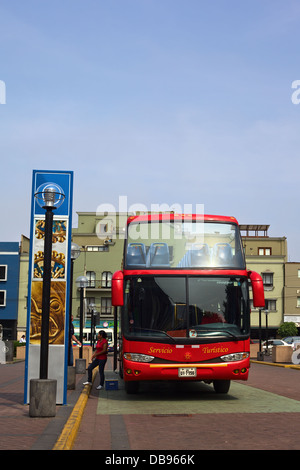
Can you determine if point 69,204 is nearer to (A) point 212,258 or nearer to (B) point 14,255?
(A) point 212,258

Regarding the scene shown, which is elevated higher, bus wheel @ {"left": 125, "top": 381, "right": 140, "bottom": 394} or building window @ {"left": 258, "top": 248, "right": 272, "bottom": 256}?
building window @ {"left": 258, "top": 248, "right": 272, "bottom": 256}

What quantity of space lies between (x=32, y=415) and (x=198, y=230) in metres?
6.29

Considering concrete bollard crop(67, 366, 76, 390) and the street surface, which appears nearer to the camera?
the street surface

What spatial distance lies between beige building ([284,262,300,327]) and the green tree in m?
2.51

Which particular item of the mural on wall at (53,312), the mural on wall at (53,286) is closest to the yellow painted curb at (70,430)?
the mural on wall at (53,312)

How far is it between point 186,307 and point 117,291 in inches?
62.4

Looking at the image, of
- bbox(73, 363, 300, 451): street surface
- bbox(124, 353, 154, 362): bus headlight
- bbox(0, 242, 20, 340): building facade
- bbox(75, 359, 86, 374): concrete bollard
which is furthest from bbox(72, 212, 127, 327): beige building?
bbox(124, 353, 154, 362): bus headlight

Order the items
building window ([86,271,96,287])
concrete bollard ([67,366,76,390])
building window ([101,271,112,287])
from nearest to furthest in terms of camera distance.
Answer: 1. concrete bollard ([67,366,76,390])
2. building window ([101,271,112,287])
3. building window ([86,271,96,287])

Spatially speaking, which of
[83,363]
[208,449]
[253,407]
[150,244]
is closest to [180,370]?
[253,407]

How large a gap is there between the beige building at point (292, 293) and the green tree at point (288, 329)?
2.51m

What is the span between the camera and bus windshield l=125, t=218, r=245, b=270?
1442 cm

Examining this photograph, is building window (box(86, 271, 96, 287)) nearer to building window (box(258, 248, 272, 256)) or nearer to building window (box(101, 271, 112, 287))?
building window (box(101, 271, 112, 287))

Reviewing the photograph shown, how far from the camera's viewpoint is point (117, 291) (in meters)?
Result: 13.8

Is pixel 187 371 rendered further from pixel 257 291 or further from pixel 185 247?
pixel 185 247
